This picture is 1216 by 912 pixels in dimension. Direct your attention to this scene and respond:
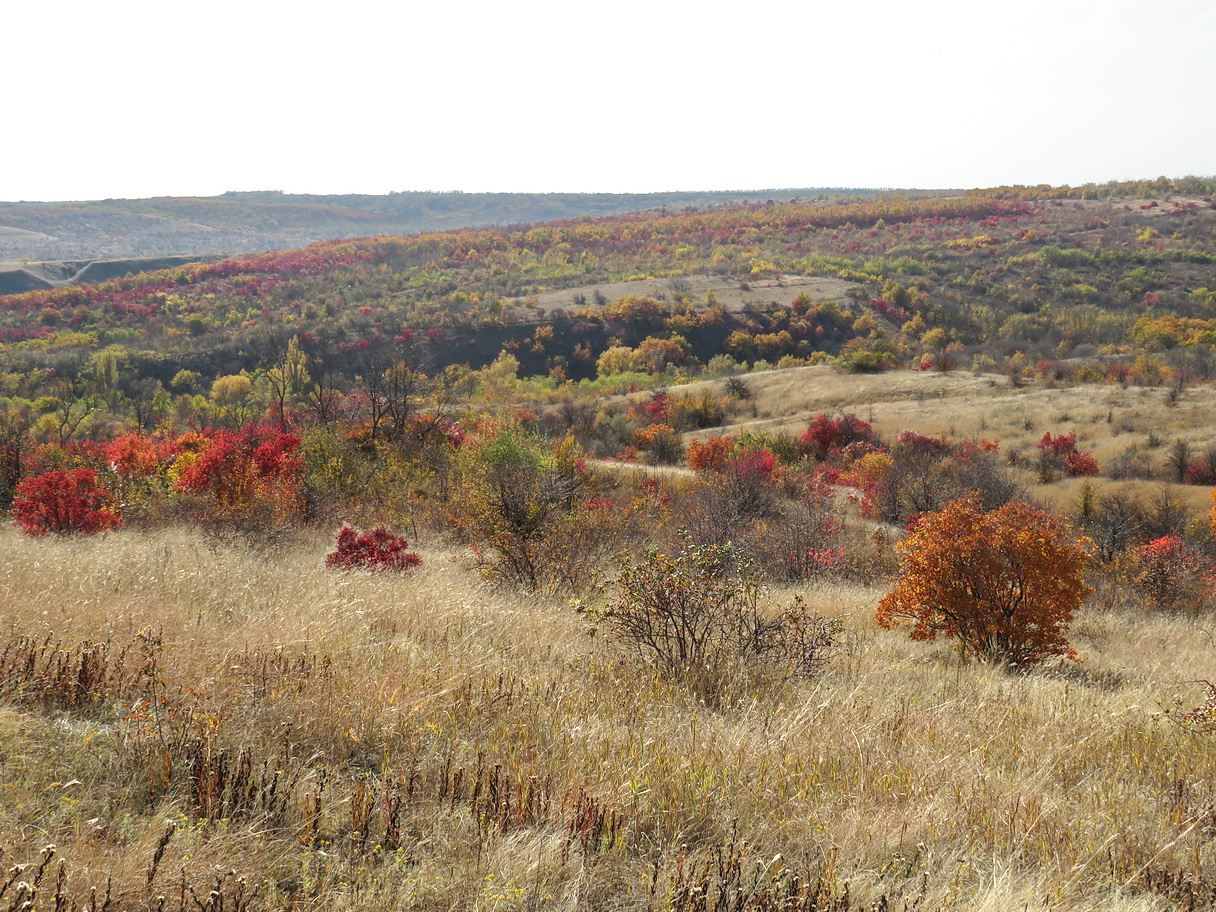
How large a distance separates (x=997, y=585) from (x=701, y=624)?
4.54 m

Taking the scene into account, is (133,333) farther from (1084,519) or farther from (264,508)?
(1084,519)

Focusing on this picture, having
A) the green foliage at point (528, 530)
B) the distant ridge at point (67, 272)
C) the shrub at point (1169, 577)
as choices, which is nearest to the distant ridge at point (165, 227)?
the distant ridge at point (67, 272)

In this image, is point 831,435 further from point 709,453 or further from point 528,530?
point 528,530

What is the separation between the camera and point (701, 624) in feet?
19.9

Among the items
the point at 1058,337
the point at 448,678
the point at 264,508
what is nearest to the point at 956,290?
the point at 1058,337

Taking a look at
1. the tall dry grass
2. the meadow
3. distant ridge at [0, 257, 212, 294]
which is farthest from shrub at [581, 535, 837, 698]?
distant ridge at [0, 257, 212, 294]

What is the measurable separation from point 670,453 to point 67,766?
3788 cm

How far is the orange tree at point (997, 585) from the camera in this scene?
8320 mm

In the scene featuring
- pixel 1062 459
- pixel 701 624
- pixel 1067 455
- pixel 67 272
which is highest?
pixel 67 272

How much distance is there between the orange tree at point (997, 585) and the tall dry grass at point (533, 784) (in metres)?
3.02

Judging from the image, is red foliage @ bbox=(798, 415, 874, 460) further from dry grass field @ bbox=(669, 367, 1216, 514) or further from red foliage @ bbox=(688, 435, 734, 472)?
red foliage @ bbox=(688, 435, 734, 472)

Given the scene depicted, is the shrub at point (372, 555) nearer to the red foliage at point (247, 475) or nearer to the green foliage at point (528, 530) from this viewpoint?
the green foliage at point (528, 530)

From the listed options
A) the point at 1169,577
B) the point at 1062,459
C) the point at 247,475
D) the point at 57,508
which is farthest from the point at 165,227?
the point at 1169,577

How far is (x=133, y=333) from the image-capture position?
66.5 meters
